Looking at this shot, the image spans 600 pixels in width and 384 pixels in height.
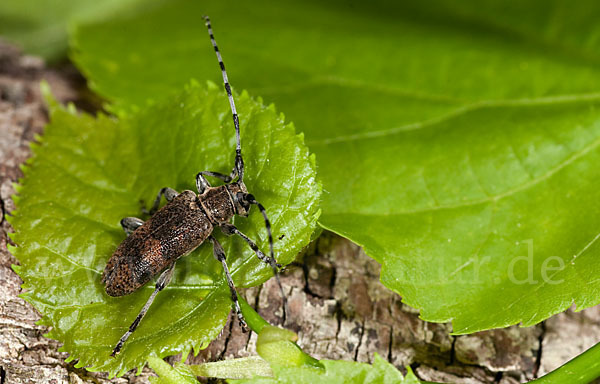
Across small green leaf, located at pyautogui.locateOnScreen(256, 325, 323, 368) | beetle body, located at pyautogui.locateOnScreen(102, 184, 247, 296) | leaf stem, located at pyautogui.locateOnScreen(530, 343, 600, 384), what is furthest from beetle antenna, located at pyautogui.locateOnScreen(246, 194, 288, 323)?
leaf stem, located at pyautogui.locateOnScreen(530, 343, 600, 384)

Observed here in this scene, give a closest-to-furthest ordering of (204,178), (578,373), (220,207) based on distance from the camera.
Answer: (578,373) < (220,207) < (204,178)

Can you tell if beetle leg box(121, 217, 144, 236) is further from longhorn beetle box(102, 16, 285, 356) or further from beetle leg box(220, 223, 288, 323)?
beetle leg box(220, 223, 288, 323)

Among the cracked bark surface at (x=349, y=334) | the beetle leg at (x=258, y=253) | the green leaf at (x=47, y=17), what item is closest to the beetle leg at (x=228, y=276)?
the beetle leg at (x=258, y=253)

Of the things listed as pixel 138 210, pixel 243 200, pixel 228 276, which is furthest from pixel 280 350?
pixel 138 210

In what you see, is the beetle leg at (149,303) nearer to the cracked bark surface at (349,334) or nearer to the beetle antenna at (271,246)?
the cracked bark surface at (349,334)

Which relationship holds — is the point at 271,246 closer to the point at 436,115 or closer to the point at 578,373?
the point at 578,373

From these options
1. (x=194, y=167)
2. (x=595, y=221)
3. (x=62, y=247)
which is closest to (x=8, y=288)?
(x=62, y=247)
